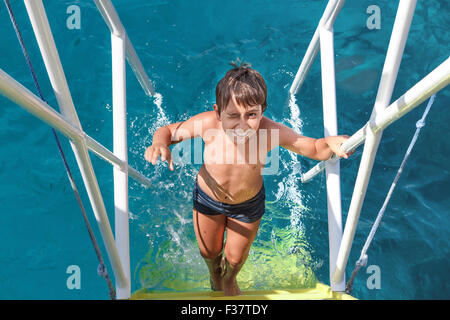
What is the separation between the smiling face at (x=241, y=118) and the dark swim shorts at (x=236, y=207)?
1.41 ft

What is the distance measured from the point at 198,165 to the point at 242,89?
1.78m

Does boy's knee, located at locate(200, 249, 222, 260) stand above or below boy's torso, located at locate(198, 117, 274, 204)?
below

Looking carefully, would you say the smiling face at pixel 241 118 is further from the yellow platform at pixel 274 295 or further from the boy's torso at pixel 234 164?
the yellow platform at pixel 274 295

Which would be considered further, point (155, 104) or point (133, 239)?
point (155, 104)

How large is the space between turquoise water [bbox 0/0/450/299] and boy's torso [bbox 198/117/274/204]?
104cm

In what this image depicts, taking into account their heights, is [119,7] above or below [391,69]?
above

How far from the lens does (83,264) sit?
2783mm

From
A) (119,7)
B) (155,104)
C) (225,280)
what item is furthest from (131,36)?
(225,280)

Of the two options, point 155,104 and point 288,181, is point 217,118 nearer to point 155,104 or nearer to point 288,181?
point 288,181

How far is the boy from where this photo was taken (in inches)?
65.4

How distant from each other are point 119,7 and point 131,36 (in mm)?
372

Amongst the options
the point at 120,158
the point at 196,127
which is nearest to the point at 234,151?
the point at 196,127

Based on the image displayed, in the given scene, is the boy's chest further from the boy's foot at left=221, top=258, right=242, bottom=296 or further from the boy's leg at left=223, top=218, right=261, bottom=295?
the boy's foot at left=221, top=258, right=242, bottom=296

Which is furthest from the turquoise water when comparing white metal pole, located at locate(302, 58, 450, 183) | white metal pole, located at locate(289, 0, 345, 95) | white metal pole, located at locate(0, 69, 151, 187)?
white metal pole, located at locate(302, 58, 450, 183)
